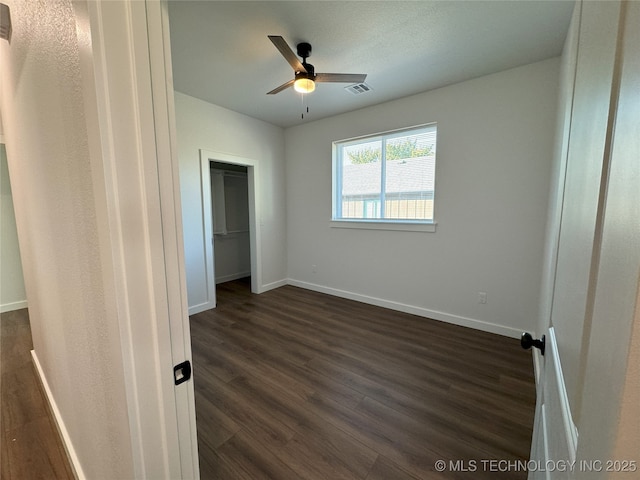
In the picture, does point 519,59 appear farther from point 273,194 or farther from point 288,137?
point 273,194

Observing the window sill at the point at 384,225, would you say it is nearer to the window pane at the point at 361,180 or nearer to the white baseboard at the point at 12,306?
the window pane at the point at 361,180

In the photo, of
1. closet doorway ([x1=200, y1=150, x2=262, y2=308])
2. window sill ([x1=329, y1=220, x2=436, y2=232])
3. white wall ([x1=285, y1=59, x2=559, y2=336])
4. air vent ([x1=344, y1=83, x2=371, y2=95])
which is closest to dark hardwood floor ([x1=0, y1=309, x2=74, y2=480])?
closet doorway ([x1=200, y1=150, x2=262, y2=308])

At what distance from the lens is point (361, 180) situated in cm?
377

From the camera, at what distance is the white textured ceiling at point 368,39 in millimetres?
1782

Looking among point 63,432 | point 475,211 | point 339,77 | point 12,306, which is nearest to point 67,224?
point 63,432

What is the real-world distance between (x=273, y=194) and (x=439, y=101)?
267cm

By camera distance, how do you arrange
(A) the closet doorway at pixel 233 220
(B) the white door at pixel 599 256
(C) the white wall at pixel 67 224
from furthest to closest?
(A) the closet doorway at pixel 233 220 → (C) the white wall at pixel 67 224 → (B) the white door at pixel 599 256

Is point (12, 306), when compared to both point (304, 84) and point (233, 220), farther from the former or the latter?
point (304, 84)

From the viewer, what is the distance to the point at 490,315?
9.27 ft

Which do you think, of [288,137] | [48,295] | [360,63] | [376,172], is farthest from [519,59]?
[48,295]

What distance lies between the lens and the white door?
26 cm

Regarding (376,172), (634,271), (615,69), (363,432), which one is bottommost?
(363,432)

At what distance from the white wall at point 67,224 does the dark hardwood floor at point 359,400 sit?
29.8 inches

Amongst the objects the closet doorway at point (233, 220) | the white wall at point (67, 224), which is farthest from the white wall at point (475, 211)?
the white wall at point (67, 224)
